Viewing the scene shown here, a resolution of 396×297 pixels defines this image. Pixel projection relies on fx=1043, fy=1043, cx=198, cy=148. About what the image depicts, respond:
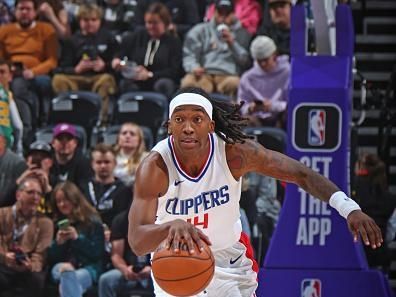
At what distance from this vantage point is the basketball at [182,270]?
4.63 m

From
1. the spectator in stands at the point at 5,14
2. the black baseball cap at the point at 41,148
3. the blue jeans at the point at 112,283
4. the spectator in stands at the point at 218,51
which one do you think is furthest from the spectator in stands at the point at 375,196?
the spectator in stands at the point at 5,14

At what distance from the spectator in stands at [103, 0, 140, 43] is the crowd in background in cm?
1

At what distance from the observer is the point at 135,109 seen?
34.0ft

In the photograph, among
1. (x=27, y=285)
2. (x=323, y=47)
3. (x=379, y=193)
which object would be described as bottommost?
(x=27, y=285)

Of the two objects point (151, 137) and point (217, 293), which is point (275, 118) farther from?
point (217, 293)

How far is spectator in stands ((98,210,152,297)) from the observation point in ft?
28.1

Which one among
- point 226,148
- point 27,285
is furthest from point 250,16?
point 226,148

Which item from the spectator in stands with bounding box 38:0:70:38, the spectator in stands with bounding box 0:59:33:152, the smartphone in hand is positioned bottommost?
the smartphone in hand

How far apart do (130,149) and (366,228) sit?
15.7 feet

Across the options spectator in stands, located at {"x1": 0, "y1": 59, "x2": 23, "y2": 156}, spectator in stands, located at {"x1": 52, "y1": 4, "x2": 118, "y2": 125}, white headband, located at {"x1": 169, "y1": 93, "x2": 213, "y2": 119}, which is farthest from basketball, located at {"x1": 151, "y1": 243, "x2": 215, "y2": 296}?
spectator in stands, located at {"x1": 52, "y1": 4, "x2": 118, "y2": 125}

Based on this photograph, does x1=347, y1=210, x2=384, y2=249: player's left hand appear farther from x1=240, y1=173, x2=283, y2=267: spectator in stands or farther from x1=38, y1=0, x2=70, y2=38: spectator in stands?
x1=38, y1=0, x2=70, y2=38: spectator in stands

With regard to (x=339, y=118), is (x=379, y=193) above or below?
below

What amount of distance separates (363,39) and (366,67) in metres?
0.30

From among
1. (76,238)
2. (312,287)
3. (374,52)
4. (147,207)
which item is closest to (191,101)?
(147,207)
